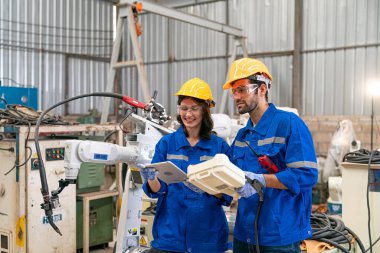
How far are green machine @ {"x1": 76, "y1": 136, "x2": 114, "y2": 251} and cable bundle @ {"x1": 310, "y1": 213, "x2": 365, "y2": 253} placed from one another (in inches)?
95.5

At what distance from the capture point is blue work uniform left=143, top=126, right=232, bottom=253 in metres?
2.10

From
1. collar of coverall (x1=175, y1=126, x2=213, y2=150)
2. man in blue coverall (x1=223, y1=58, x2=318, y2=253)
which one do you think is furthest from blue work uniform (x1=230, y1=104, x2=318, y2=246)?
collar of coverall (x1=175, y1=126, x2=213, y2=150)

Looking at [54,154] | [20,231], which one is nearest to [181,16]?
[54,154]

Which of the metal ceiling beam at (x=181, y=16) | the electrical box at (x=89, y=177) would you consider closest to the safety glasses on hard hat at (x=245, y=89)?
the electrical box at (x=89, y=177)

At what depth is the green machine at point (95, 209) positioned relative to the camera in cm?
433

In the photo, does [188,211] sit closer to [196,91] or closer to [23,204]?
[196,91]

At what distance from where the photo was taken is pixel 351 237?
9.32ft

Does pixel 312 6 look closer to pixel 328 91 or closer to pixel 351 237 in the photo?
pixel 328 91

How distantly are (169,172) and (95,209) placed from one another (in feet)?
9.02

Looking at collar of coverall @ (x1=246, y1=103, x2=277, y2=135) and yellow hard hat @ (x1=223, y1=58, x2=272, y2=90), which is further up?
yellow hard hat @ (x1=223, y1=58, x2=272, y2=90)

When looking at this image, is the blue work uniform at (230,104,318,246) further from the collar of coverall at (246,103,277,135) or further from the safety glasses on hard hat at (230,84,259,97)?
the safety glasses on hard hat at (230,84,259,97)

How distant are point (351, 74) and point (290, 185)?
6.05 m

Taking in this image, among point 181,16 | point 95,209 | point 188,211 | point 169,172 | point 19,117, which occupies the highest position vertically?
point 181,16

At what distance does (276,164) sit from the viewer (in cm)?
186
